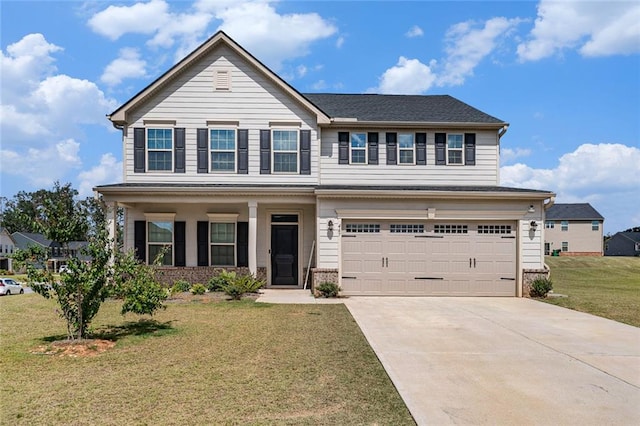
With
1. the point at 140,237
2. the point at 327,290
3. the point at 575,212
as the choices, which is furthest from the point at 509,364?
the point at 575,212

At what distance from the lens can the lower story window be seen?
15.8 meters

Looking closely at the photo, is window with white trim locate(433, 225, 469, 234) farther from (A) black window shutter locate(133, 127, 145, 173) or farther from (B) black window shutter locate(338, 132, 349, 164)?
(A) black window shutter locate(133, 127, 145, 173)

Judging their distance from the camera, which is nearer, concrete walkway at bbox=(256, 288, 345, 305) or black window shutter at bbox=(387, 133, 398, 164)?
concrete walkway at bbox=(256, 288, 345, 305)

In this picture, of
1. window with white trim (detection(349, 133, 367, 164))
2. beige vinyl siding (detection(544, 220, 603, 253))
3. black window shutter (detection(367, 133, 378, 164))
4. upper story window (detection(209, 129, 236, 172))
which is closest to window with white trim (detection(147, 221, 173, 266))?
upper story window (detection(209, 129, 236, 172))

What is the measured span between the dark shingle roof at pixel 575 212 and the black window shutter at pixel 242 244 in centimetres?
4456

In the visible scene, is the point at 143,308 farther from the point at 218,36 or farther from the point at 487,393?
the point at 218,36

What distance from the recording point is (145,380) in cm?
539

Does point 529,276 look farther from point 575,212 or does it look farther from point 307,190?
point 575,212

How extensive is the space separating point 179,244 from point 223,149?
3.83 m

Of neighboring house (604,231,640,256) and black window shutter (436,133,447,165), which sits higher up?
black window shutter (436,133,447,165)

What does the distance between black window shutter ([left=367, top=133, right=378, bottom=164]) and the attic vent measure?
548 centimetres

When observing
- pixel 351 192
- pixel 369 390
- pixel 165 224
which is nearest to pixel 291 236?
pixel 351 192

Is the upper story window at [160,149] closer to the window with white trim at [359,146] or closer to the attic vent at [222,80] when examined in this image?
the attic vent at [222,80]

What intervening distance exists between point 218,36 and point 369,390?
45.7ft
